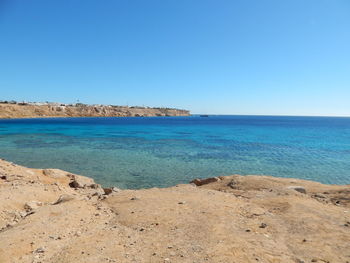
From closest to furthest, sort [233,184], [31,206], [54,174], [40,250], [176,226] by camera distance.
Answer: [40,250]
[176,226]
[31,206]
[233,184]
[54,174]

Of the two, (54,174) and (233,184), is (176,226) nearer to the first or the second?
(233,184)

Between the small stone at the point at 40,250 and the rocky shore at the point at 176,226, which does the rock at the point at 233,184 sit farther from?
the small stone at the point at 40,250

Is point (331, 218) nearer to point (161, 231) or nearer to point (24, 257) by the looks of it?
point (161, 231)

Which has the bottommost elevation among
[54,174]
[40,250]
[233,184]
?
[54,174]

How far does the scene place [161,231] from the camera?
7941 mm

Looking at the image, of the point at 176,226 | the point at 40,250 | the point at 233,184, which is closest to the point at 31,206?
the point at 40,250

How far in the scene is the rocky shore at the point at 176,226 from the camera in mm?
6457

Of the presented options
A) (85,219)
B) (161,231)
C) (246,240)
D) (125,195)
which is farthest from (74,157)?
(246,240)

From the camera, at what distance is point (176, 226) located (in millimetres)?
8320

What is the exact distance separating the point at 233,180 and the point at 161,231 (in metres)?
9.46

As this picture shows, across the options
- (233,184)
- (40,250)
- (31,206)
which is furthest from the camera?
(233,184)

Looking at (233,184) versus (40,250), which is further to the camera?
(233,184)

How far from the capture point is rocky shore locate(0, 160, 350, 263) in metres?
6.46

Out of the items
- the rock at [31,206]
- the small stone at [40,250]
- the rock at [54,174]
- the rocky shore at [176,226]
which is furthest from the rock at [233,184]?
the rock at [54,174]
